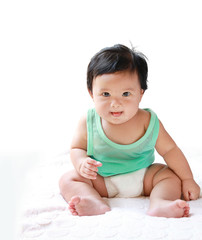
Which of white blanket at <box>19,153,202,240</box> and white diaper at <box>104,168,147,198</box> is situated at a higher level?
white diaper at <box>104,168,147,198</box>

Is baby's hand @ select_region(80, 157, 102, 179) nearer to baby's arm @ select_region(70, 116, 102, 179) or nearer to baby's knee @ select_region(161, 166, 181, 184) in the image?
baby's arm @ select_region(70, 116, 102, 179)

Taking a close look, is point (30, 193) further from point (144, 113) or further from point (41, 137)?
point (41, 137)

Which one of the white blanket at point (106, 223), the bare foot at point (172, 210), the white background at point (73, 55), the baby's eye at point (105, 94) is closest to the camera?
the white blanket at point (106, 223)

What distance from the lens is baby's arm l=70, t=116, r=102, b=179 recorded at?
1246mm

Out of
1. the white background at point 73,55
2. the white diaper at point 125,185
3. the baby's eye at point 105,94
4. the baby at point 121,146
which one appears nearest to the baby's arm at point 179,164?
the baby at point 121,146

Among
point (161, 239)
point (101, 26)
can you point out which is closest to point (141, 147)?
point (161, 239)

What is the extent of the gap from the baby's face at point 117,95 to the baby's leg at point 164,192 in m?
0.22

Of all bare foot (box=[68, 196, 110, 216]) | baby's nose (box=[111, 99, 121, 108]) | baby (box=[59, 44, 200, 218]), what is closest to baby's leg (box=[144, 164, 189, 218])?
baby (box=[59, 44, 200, 218])

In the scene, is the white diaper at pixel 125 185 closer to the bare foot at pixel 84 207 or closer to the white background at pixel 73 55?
the bare foot at pixel 84 207

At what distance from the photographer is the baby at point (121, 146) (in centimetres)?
126

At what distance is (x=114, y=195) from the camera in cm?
137

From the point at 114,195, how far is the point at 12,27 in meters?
1.21

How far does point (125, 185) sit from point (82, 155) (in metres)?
0.17

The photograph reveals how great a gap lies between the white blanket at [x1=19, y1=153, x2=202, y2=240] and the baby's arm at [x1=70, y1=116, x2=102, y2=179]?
0.40 feet
